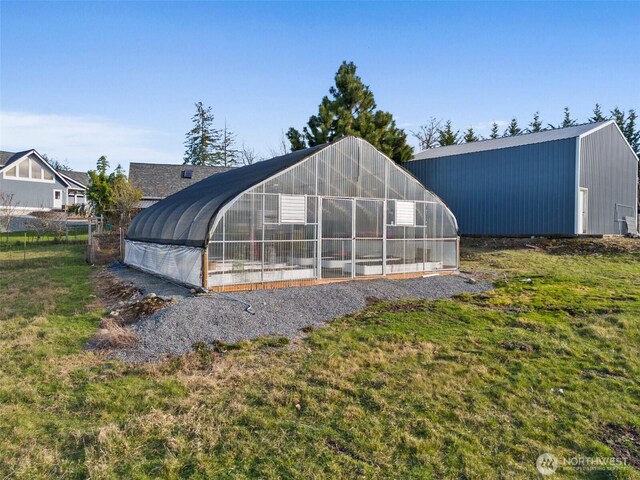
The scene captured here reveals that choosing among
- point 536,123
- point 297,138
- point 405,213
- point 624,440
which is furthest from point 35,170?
point 536,123

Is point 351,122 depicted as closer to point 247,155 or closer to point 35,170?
point 35,170

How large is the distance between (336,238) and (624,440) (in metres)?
7.61

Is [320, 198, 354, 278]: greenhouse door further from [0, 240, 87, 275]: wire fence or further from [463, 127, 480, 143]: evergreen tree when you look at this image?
[463, 127, 480, 143]: evergreen tree

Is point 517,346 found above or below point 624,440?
above

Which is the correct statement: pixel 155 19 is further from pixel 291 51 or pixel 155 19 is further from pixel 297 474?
pixel 297 474

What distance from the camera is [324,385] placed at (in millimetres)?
4930

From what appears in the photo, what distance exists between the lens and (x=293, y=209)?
33.5 feet

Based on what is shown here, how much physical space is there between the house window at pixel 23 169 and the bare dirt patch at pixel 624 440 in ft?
131

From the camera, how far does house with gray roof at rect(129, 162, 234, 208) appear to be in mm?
28656

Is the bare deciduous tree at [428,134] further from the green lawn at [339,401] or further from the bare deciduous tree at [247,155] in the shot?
the green lawn at [339,401]

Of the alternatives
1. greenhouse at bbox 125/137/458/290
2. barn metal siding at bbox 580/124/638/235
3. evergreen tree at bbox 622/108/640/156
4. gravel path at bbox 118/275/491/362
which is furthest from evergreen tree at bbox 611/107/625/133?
gravel path at bbox 118/275/491/362

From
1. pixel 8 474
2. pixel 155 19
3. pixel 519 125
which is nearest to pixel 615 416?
pixel 8 474

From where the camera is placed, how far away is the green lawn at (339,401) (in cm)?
345

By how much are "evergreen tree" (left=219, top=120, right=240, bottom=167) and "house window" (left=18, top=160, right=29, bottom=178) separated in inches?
755
